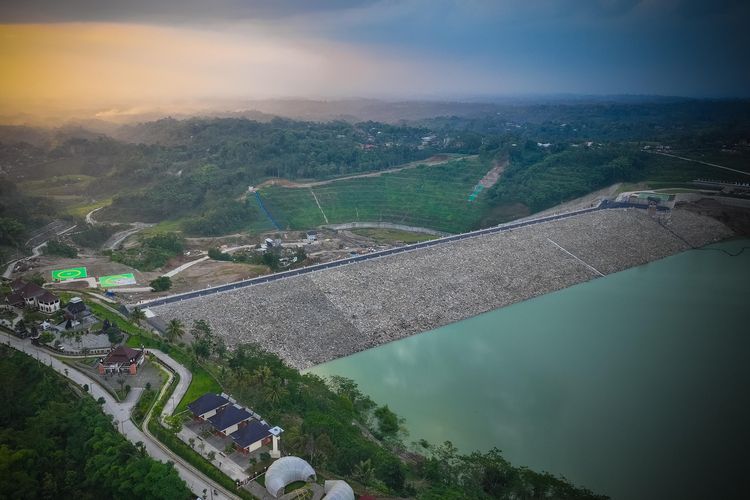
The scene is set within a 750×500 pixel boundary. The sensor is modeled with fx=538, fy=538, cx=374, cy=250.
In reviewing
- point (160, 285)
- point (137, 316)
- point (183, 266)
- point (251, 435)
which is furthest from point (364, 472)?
point (183, 266)

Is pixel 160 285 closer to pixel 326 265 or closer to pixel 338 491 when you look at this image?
pixel 326 265

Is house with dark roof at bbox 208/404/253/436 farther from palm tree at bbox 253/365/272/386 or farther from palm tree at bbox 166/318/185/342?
palm tree at bbox 166/318/185/342

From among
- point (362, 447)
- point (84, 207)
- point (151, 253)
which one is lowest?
point (84, 207)

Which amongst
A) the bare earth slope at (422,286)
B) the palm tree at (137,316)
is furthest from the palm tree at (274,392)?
the palm tree at (137,316)

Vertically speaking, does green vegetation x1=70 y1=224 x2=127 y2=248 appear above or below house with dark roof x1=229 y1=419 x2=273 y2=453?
below

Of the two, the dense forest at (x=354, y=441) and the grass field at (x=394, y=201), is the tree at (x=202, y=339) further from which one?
the grass field at (x=394, y=201)

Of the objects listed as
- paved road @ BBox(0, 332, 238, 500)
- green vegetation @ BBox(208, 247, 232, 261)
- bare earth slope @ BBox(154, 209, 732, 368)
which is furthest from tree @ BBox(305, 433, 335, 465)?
green vegetation @ BBox(208, 247, 232, 261)

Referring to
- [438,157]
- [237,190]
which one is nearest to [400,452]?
[237,190]
